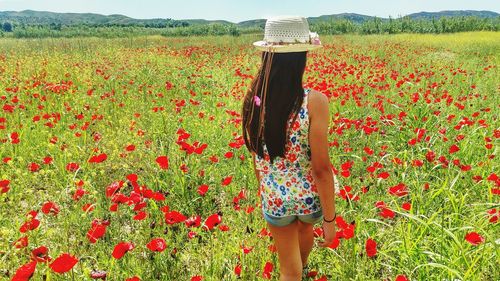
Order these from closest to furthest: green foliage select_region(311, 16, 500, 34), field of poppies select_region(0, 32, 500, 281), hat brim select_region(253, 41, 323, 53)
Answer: hat brim select_region(253, 41, 323, 53) < field of poppies select_region(0, 32, 500, 281) < green foliage select_region(311, 16, 500, 34)

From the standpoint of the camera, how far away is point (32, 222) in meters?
1.88

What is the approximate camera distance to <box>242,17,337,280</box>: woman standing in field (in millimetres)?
1583

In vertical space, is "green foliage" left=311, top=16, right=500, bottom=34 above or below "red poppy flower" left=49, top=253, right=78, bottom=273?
above

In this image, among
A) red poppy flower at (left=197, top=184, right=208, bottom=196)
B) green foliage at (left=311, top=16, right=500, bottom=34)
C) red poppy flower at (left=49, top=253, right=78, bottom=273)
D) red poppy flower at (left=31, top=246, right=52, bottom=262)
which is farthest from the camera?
green foliage at (left=311, top=16, right=500, bottom=34)

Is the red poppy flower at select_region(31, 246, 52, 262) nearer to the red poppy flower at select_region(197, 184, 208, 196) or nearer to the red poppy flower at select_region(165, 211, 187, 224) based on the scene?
the red poppy flower at select_region(165, 211, 187, 224)

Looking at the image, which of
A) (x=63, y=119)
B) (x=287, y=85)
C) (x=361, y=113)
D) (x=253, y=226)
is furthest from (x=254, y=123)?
(x=63, y=119)

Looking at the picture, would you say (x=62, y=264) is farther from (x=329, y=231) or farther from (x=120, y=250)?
(x=329, y=231)

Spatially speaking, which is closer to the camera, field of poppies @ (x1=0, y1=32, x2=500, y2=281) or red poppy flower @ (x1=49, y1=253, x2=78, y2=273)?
red poppy flower @ (x1=49, y1=253, x2=78, y2=273)

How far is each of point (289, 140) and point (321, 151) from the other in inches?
6.4

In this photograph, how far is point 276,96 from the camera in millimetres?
1617

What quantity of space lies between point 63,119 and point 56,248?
2910mm

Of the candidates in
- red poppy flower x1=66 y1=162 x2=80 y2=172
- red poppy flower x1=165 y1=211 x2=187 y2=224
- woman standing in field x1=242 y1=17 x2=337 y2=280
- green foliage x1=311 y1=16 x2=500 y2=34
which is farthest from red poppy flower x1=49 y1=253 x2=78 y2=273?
green foliage x1=311 y1=16 x2=500 y2=34

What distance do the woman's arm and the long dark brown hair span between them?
0.07 metres

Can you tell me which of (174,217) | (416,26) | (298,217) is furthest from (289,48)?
(416,26)
